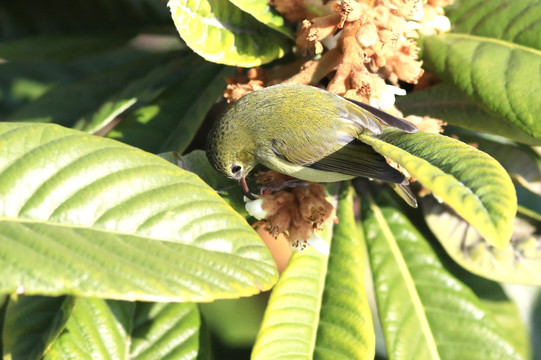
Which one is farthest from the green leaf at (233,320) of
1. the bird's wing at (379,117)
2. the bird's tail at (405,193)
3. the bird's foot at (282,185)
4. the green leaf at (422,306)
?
the bird's wing at (379,117)

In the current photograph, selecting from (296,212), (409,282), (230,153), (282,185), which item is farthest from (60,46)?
(409,282)

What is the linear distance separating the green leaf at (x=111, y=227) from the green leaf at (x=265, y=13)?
526 millimetres

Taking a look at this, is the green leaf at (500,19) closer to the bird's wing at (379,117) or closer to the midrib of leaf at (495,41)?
the midrib of leaf at (495,41)

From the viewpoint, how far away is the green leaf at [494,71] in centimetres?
158

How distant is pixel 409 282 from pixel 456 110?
568 mm

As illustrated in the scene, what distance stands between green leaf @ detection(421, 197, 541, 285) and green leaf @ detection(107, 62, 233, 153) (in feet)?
2.71

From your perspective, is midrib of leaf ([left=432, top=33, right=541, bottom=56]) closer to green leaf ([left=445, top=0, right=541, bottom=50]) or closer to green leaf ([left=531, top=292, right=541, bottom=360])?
green leaf ([left=445, top=0, right=541, bottom=50])

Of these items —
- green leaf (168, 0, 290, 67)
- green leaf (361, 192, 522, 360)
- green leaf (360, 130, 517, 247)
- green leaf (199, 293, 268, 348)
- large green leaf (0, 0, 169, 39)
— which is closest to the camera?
green leaf (360, 130, 517, 247)

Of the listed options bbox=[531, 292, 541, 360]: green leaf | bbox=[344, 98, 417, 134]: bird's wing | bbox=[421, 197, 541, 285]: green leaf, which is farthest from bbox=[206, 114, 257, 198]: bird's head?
bbox=[531, 292, 541, 360]: green leaf

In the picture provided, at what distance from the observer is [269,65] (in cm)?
219

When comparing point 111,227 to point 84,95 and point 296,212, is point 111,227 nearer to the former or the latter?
point 296,212

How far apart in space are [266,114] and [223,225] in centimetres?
80

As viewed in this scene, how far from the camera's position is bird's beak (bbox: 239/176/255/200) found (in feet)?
5.72

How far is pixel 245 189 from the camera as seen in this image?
1813mm
